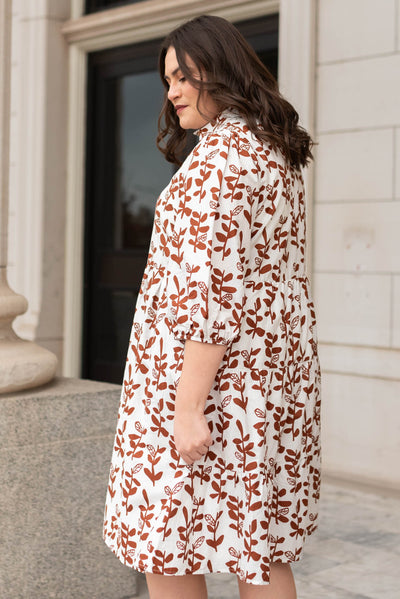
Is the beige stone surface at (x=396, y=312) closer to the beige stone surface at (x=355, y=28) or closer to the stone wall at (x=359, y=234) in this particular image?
the stone wall at (x=359, y=234)

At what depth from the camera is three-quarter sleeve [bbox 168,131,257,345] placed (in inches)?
62.1

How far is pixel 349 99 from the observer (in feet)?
16.0

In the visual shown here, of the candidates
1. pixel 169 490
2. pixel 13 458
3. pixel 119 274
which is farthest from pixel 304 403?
pixel 119 274

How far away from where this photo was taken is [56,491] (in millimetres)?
2713

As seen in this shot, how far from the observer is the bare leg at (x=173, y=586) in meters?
1.71

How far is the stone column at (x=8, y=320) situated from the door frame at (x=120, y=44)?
2382 millimetres

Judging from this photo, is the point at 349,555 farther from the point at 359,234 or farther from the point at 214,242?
the point at 214,242

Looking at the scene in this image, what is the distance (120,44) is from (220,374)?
5.57 metres

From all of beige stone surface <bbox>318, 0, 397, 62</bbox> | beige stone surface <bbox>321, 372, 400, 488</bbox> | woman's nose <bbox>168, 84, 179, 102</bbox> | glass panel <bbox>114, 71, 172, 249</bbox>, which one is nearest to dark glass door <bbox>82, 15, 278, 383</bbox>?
glass panel <bbox>114, 71, 172, 249</bbox>

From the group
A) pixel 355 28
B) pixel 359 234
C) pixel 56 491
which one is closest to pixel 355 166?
pixel 359 234

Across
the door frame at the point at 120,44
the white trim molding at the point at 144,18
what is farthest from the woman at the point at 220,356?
the white trim molding at the point at 144,18

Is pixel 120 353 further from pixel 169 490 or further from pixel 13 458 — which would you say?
pixel 169 490

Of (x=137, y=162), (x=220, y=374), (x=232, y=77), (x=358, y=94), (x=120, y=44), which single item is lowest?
(x=220, y=374)

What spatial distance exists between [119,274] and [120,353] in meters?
0.69
